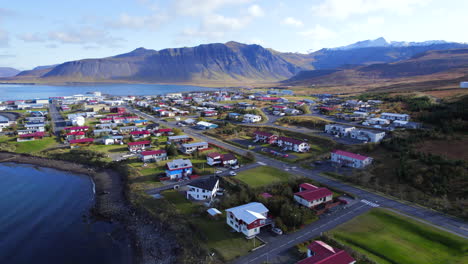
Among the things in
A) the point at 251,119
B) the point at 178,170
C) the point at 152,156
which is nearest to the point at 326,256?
the point at 178,170

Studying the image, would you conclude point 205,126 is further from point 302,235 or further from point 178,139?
point 302,235

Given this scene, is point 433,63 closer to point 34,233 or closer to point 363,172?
point 363,172

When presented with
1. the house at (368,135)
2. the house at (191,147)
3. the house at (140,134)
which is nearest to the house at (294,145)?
the house at (368,135)

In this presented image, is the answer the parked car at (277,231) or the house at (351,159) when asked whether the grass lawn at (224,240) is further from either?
the house at (351,159)

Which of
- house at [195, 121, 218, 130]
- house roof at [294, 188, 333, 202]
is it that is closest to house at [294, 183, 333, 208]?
house roof at [294, 188, 333, 202]

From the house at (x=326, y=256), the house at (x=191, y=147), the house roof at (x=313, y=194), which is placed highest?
the house at (x=191, y=147)

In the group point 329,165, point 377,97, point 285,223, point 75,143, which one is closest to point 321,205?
point 285,223
